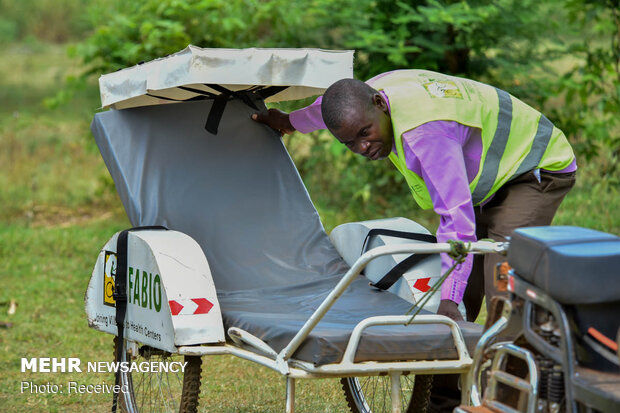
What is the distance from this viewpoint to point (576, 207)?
27.4 ft

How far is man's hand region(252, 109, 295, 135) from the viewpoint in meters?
4.69

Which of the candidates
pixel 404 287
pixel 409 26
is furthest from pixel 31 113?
pixel 404 287

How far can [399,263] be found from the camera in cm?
386

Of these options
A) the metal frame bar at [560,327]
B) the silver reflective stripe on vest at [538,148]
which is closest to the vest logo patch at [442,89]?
the silver reflective stripe on vest at [538,148]

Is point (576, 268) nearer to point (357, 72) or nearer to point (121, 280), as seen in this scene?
point (121, 280)

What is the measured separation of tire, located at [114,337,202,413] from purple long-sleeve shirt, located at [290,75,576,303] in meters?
1.04

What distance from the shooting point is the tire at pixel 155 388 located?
11.9ft

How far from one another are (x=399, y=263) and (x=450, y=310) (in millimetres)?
524

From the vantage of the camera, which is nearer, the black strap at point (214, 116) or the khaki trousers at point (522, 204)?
the khaki trousers at point (522, 204)

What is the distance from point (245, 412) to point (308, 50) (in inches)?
71.0

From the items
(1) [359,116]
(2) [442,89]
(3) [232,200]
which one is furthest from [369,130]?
(3) [232,200]

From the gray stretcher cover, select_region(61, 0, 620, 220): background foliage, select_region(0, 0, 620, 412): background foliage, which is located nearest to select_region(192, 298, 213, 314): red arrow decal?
the gray stretcher cover

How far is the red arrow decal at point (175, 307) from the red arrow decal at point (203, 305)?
63 millimetres

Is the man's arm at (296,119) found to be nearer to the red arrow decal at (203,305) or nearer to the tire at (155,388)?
the red arrow decal at (203,305)
